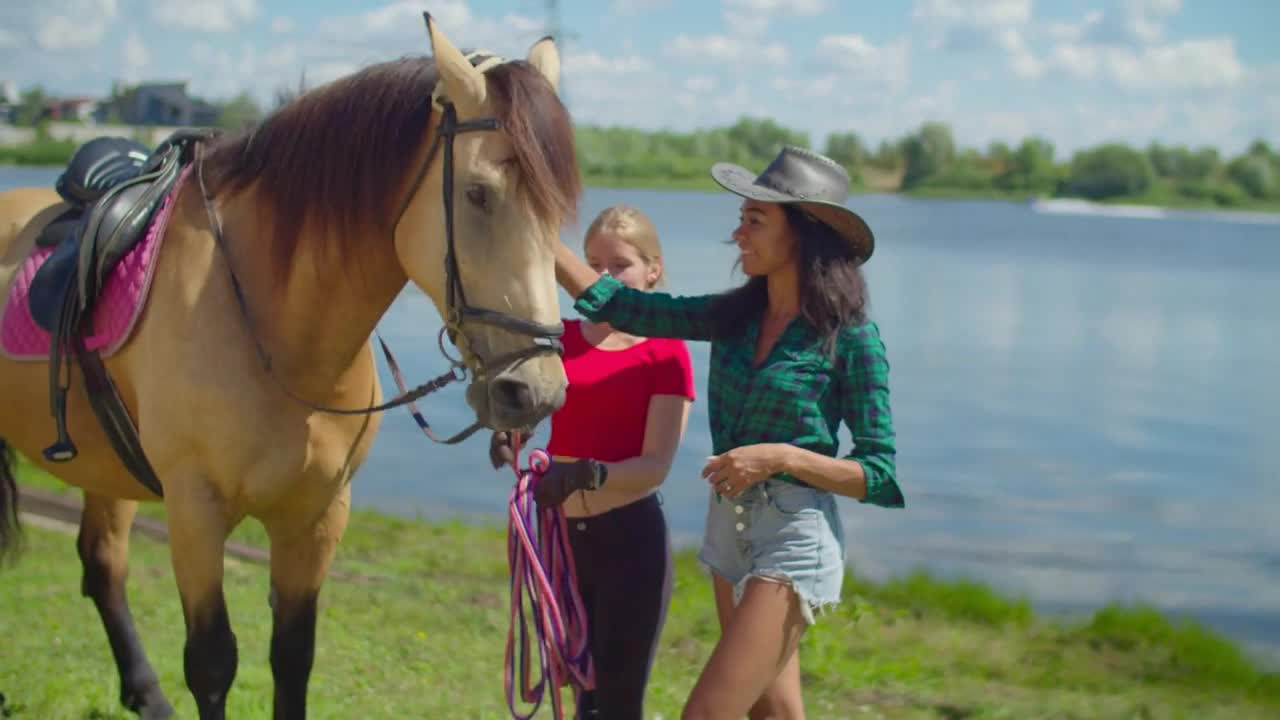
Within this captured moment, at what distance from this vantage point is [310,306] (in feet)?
10.8

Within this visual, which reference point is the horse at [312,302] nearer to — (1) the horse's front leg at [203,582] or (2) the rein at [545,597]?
(1) the horse's front leg at [203,582]

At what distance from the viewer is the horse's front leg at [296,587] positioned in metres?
3.61

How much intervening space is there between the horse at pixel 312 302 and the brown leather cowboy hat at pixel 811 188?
19.9 inches

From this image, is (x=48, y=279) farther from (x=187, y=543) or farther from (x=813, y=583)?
(x=813, y=583)

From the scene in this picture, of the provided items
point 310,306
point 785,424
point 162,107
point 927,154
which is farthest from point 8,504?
point 927,154

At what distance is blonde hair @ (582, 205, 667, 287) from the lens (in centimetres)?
363

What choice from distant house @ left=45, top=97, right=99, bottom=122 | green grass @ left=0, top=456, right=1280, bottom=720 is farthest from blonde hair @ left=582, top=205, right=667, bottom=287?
distant house @ left=45, top=97, right=99, bottom=122

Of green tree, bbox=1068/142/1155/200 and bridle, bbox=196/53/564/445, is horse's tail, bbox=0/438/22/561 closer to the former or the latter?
bridle, bbox=196/53/564/445

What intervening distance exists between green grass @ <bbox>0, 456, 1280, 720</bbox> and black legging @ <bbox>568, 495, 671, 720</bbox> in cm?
131

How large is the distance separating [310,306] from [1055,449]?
13504 mm

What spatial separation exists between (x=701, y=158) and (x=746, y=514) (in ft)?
241

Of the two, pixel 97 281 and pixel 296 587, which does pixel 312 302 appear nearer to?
pixel 97 281

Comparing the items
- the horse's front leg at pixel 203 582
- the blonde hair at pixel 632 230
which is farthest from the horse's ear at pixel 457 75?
the horse's front leg at pixel 203 582

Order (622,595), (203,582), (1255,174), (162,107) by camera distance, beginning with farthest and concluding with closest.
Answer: (1255,174) → (162,107) → (622,595) → (203,582)
